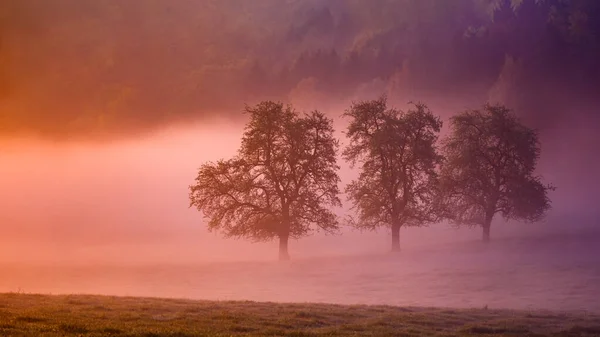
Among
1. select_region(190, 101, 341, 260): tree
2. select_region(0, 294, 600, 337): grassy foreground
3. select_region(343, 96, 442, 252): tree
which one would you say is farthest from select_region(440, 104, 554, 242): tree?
select_region(0, 294, 600, 337): grassy foreground

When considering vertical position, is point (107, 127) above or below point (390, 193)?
above

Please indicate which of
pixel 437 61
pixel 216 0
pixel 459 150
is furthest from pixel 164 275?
pixel 216 0

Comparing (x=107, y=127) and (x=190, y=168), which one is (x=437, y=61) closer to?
(x=190, y=168)

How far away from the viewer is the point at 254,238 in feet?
202

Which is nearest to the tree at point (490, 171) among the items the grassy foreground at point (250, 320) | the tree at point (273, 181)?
the tree at point (273, 181)

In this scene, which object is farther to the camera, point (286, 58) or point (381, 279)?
point (286, 58)

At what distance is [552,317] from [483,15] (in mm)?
135091

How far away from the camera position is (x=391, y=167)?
66.8 metres

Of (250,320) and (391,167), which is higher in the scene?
(391,167)

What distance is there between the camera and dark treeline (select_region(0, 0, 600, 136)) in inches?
5891

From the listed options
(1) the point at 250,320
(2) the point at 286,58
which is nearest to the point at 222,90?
(2) the point at 286,58

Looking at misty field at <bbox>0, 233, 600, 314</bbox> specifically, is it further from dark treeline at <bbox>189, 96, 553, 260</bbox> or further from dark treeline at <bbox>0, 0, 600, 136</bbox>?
dark treeline at <bbox>0, 0, 600, 136</bbox>

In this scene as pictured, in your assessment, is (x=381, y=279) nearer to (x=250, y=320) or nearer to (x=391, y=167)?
(x=391, y=167)

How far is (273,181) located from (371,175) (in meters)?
11.8
